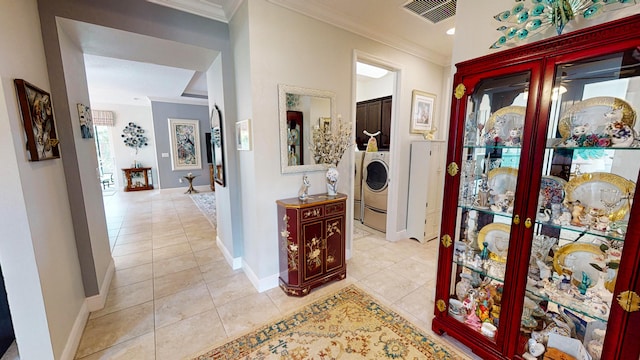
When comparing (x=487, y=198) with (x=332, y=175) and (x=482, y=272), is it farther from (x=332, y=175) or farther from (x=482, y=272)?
(x=332, y=175)

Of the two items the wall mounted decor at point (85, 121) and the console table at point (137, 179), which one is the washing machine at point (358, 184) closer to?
the wall mounted decor at point (85, 121)

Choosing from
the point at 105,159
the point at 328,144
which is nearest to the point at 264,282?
the point at 328,144

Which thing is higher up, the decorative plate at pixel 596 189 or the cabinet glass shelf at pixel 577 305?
the decorative plate at pixel 596 189

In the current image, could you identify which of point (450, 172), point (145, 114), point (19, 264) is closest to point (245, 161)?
point (19, 264)

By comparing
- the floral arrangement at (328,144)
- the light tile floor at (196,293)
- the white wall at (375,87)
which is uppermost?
the white wall at (375,87)

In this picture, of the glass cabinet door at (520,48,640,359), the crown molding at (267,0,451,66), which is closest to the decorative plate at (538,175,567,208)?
the glass cabinet door at (520,48,640,359)

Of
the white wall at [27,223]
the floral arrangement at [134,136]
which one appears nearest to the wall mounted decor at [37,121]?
the white wall at [27,223]

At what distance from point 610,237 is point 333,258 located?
189cm

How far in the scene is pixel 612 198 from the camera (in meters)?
1.18

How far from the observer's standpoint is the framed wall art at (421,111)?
3.40 m

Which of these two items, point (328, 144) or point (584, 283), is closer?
point (584, 283)

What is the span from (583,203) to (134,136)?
963cm

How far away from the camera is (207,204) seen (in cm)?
580

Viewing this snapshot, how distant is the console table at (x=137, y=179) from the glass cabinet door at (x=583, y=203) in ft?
30.1
